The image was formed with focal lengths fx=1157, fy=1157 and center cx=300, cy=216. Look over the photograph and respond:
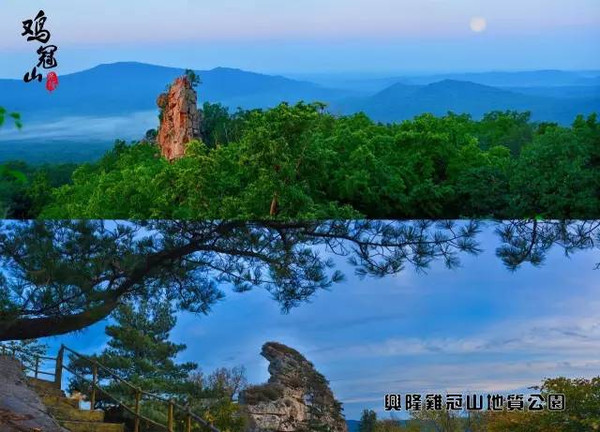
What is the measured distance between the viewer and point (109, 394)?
5.45 metres

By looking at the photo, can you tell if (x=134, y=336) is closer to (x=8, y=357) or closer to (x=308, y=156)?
(x=8, y=357)

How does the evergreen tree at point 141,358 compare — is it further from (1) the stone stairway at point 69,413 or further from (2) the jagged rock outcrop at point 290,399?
(2) the jagged rock outcrop at point 290,399

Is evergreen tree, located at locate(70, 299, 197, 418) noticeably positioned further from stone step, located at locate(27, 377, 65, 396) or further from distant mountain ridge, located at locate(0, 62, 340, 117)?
distant mountain ridge, located at locate(0, 62, 340, 117)

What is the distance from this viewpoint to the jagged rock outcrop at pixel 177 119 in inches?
307

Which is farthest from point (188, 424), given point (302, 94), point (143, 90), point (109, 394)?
point (143, 90)

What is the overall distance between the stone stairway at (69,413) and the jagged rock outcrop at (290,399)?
0.64 m

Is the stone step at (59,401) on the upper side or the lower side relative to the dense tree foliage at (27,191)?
lower

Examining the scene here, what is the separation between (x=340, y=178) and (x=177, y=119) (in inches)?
58.4

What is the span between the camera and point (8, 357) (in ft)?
18.2

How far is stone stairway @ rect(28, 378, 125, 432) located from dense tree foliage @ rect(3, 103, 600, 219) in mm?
1534

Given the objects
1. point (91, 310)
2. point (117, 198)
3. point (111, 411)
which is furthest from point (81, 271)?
point (117, 198)

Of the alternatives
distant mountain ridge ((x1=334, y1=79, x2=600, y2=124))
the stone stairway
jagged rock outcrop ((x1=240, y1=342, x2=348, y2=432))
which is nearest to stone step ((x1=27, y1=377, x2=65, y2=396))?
the stone stairway

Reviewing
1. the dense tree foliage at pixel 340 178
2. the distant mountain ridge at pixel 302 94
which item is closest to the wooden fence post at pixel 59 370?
the dense tree foliage at pixel 340 178

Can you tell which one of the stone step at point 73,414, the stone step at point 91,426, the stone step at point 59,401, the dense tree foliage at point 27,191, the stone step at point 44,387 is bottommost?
the stone step at point 91,426
